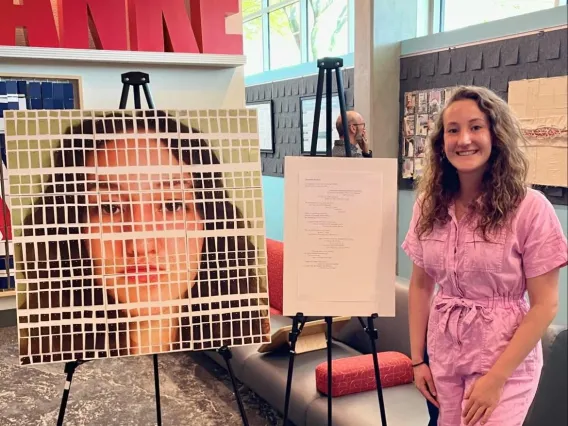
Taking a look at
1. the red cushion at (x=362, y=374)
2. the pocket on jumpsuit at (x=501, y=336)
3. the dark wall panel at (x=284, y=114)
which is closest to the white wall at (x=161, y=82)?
the red cushion at (x=362, y=374)

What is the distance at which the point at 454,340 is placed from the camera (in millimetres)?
1510

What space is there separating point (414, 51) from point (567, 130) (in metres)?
3.43

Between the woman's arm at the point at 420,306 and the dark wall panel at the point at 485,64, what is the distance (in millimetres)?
1620

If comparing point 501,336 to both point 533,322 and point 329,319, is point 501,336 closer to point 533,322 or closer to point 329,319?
point 533,322

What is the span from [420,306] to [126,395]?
79.4 inches

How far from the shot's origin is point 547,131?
1466 mm

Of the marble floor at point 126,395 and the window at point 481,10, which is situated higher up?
the window at point 481,10

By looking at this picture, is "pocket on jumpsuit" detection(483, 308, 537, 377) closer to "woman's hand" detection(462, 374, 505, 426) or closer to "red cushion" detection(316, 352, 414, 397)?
"woman's hand" detection(462, 374, 505, 426)

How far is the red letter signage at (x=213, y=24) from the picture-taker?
366 centimetres

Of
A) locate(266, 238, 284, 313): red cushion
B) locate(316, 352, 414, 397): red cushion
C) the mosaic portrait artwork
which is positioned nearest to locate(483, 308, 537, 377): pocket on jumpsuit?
the mosaic portrait artwork

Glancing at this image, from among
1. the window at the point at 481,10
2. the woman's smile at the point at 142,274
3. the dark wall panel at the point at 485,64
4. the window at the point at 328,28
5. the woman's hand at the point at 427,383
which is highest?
the window at the point at 328,28

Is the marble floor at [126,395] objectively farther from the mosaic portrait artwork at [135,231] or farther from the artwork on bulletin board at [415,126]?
the artwork on bulletin board at [415,126]

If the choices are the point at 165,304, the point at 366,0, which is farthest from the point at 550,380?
the point at 366,0

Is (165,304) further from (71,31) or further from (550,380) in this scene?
(71,31)
